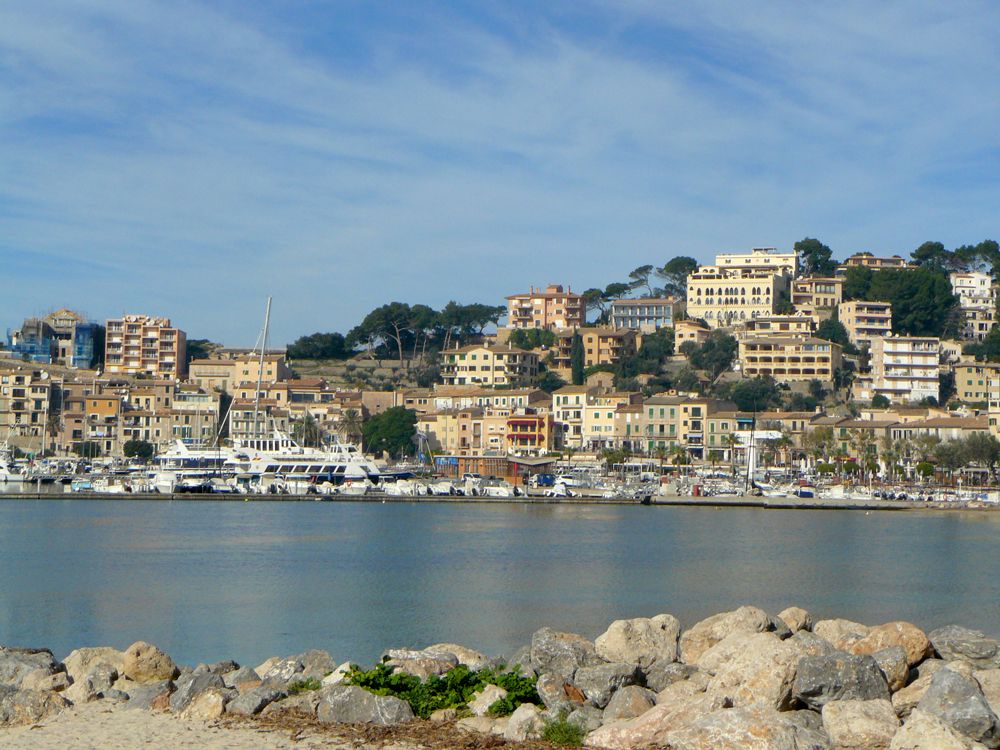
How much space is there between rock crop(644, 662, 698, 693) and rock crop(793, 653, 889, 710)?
142 cm

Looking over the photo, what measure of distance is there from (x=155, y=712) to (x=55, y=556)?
24.9 m

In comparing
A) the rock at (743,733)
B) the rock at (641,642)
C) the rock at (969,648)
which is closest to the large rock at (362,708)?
the rock at (743,733)

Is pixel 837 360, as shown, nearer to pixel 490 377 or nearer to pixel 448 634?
pixel 490 377

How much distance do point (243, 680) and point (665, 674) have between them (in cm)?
388

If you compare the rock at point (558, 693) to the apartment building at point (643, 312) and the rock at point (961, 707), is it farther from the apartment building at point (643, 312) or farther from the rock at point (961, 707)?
the apartment building at point (643, 312)

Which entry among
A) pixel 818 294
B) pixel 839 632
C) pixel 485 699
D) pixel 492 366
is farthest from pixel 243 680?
pixel 818 294

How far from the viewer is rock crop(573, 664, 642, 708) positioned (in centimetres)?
1145

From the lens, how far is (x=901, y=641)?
13.0m

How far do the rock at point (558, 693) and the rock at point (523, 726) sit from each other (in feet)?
1.59

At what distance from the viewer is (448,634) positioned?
21.5 meters

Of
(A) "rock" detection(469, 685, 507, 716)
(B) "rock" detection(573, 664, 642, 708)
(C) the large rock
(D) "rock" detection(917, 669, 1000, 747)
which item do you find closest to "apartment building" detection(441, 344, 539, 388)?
(B) "rock" detection(573, 664, 642, 708)

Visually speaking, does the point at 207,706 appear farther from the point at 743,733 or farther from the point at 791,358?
the point at 791,358

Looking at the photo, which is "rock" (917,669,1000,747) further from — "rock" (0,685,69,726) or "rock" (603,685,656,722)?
"rock" (0,685,69,726)

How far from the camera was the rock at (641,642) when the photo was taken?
13.3 m
